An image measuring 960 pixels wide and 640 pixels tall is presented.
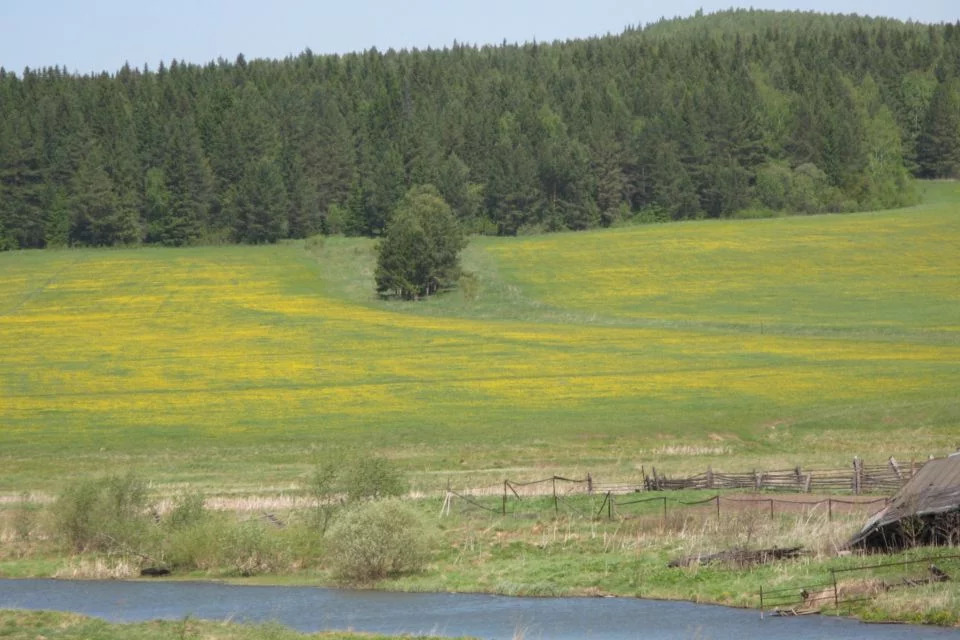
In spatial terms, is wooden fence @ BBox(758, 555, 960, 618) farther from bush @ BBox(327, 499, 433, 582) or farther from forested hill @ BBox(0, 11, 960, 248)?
forested hill @ BBox(0, 11, 960, 248)

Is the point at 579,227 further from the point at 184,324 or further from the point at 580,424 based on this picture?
the point at 580,424

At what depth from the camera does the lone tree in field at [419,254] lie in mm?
123500

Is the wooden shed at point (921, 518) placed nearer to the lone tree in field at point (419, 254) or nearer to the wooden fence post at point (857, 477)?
the wooden fence post at point (857, 477)

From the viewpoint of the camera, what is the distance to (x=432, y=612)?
3672cm

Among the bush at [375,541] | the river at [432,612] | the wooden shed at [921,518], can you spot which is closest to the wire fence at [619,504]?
the wooden shed at [921,518]

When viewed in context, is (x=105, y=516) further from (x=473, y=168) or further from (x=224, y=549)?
(x=473, y=168)

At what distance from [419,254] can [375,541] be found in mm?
84248

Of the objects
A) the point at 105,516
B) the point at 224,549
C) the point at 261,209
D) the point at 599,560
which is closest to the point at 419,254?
the point at 261,209

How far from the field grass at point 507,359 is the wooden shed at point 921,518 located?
15832mm

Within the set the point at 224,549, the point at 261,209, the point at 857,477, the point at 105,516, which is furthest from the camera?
the point at 261,209

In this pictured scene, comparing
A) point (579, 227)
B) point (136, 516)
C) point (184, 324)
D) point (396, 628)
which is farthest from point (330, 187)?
point (396, 628)

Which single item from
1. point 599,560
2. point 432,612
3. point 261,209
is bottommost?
point 432,612

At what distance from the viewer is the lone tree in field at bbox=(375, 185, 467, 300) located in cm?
12350

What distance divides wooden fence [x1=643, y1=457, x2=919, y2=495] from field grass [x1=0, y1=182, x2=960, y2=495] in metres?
4.92
